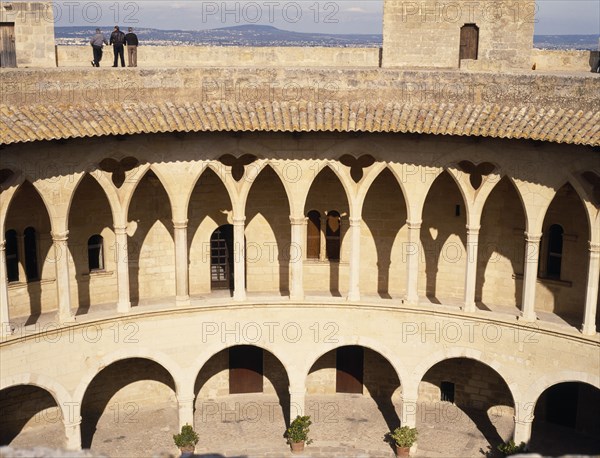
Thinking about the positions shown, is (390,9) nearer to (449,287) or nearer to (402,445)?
(449,287)

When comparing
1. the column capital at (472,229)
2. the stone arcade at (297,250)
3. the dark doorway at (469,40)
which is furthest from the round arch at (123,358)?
the dark doorway at (469,40)

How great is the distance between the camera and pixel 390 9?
98.0ft

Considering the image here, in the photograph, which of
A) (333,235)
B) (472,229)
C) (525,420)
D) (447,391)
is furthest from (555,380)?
(333,235)

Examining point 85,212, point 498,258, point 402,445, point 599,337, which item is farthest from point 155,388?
point 599,337

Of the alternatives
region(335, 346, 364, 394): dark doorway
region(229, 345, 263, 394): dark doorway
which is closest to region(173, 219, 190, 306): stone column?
region(229, 345, 263, 394): dark doorway

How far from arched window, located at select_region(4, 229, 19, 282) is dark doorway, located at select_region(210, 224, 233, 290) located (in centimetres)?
600

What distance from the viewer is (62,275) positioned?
23094 millimetres

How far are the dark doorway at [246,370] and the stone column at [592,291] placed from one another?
10827mm

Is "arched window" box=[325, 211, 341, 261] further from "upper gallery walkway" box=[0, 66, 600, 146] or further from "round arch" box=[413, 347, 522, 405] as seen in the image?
"round arch" box=[413, 347, 522, 405]

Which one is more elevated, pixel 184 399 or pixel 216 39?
pixel 216 39

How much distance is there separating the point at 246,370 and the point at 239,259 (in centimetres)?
547

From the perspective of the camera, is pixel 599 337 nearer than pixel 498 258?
Yes

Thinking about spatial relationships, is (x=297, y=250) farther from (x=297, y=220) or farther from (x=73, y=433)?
(x=73, y=433)

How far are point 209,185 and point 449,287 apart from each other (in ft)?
26.8
